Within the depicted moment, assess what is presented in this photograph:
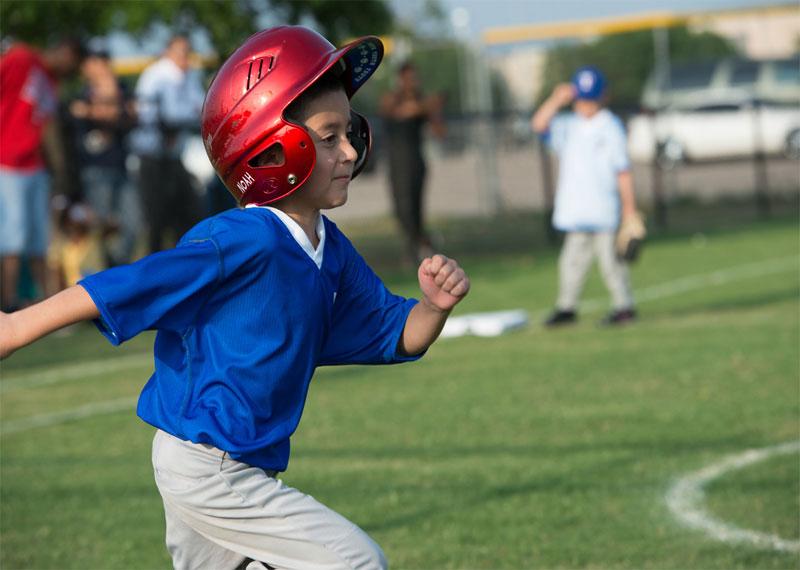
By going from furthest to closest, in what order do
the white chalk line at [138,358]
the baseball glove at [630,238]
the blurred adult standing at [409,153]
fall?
the blurred adult standing at [409,153] < the baseball glove at [630,238] < the white chalk line at [138,358]

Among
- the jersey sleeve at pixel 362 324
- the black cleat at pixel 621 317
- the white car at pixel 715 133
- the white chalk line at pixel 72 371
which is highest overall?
the jersey sleeve at pixel 362 324

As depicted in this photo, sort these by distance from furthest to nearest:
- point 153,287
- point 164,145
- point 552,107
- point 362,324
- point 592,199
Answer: point 164,145 → point 552,107 → point 592,199 → point 362,324 → point 153,287

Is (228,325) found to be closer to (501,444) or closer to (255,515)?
(255,515)

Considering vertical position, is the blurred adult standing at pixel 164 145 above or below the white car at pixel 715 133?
above

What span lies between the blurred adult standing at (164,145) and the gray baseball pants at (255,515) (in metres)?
10.7

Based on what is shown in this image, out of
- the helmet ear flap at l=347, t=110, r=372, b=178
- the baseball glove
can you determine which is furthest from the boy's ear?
the baseball glove

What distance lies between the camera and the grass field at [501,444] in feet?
17.8

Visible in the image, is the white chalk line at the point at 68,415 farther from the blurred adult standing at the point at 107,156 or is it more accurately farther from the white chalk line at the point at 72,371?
the blurred adult standing at the point at 107,156

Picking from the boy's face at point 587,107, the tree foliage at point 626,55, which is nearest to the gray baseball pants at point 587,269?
the boy's face at point 587,107

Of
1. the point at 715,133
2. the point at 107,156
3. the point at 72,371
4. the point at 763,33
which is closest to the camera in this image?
the point at 72,371

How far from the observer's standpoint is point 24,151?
11.3 meters

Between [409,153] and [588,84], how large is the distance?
19.2ft

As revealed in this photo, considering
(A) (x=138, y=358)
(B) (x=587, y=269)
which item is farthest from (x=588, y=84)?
(A) (x=138, y=358)

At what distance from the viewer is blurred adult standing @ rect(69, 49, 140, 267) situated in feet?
46.9
